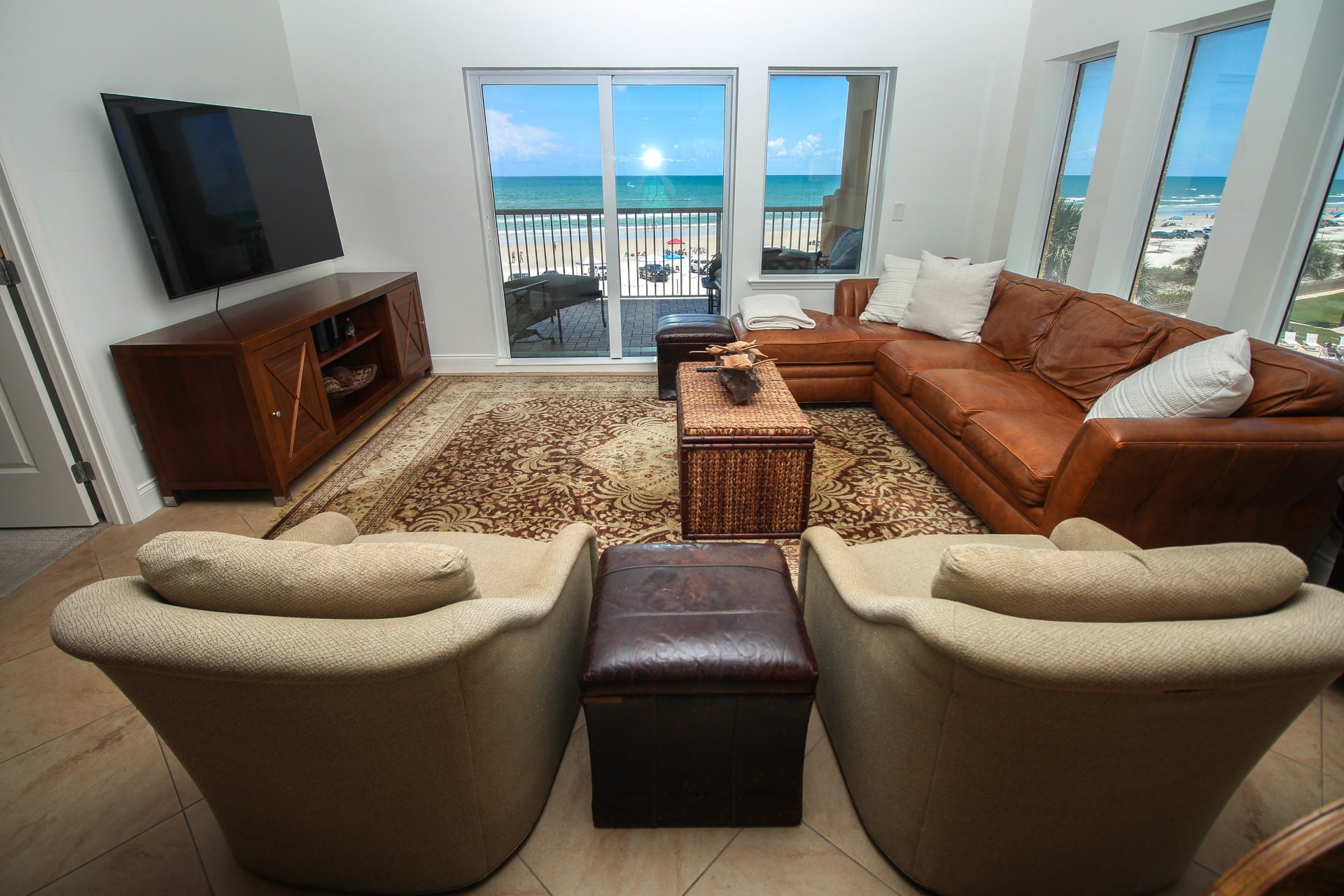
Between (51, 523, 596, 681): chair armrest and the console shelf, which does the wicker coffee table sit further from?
the console shelf

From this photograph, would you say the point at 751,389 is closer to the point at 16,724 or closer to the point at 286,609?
the point at 286,609

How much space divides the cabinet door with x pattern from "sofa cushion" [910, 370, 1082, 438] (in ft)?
10.1

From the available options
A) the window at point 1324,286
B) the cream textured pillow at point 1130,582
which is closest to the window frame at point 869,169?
the window at point 1324,286

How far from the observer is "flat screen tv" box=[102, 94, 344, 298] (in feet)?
8.84

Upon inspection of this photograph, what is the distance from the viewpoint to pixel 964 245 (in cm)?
467

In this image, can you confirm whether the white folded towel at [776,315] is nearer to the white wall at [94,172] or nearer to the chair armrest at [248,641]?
the white wall at [94,172]

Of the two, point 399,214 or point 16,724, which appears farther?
point 399,214

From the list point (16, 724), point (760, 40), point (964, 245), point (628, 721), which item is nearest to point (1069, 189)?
point (964, 245)

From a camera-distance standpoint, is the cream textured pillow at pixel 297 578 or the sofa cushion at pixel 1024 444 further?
the sofa cushion at pixel 1024 444

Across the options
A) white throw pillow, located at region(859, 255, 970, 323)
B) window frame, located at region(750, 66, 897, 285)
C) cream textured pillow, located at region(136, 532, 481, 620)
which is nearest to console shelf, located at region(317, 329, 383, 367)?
cream textured pillow, located at region(136, 532, 481, 620)

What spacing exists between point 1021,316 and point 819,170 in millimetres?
1898

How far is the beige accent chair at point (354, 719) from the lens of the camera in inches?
38.2

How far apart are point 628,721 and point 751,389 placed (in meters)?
1.67

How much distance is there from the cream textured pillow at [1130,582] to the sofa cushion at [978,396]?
1.82 m
